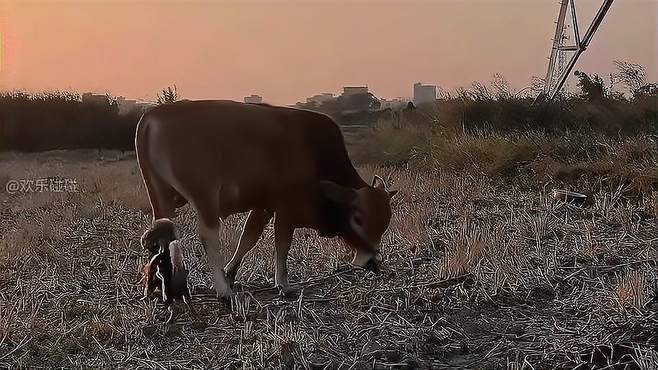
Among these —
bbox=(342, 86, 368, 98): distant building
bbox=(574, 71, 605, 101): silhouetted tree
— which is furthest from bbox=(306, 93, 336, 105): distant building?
bbox=(574, 71, 605, 101): silhouetted tree

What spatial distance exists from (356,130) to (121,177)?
4.55 metres

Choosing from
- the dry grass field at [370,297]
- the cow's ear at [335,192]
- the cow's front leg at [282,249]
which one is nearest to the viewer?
the dry grass field at [370,297]

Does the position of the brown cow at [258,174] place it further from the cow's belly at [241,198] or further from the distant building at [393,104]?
the distant building at [393,104]

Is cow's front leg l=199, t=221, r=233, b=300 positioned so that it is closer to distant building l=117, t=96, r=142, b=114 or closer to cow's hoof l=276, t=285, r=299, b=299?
cow's hoof l=276, t=285, r=299, b=299

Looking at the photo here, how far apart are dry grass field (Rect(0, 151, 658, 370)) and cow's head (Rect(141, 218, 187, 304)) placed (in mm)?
293

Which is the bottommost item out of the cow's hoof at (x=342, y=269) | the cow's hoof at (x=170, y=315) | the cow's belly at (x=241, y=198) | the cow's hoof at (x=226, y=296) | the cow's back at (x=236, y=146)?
the cow's hoof at (x=342, y=269)

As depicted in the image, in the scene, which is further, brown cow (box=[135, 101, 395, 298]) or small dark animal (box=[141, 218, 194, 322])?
brown cow (box=[135, 101, 395, 298])

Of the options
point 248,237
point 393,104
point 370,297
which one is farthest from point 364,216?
point 393,104

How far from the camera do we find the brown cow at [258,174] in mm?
4496

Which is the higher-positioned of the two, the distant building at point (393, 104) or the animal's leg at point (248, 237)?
the distant building at point (393, 104)

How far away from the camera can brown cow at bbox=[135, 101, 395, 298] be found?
4496mm

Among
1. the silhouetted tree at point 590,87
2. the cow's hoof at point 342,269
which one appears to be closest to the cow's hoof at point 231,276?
the cow's hoof at point 342,269

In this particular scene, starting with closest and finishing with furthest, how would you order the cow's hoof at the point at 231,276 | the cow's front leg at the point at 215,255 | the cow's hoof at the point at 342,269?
the cow's front leg at the point at 215,255 < the cow's hoof at the point at 231,276 < the cow's hoof at the point at 342,269

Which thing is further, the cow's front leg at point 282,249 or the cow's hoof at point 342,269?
the cow's hoof at point 342,269
